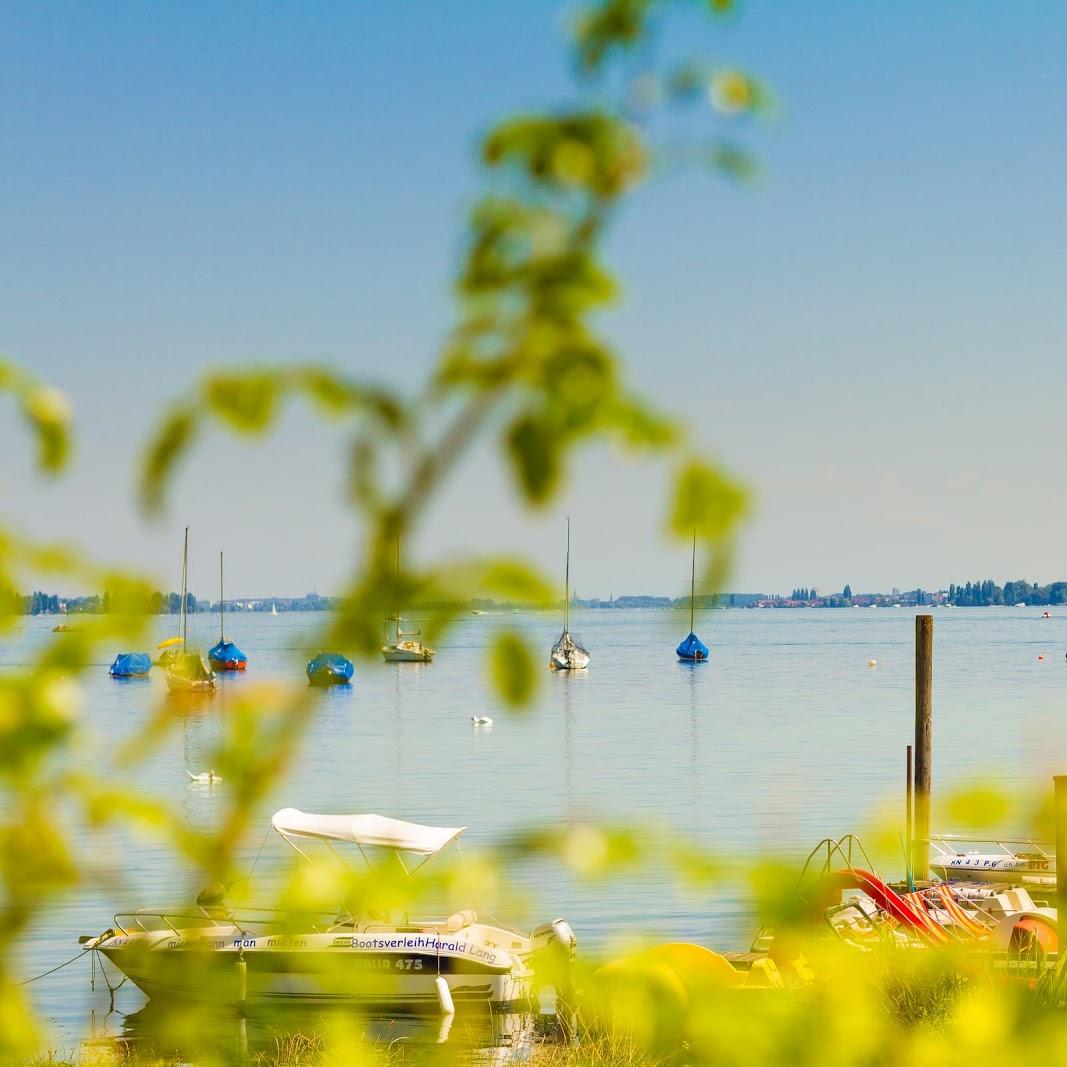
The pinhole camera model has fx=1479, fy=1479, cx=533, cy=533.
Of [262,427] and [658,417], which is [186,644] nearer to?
[262,427]

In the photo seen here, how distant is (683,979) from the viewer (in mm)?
2314

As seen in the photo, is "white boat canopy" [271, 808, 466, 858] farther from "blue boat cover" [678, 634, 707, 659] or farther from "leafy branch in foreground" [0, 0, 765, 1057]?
"blue boat cover" [678, 634, 707, 659]

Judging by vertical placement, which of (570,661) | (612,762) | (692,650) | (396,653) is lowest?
(612,762)

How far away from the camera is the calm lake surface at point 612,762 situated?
275cm

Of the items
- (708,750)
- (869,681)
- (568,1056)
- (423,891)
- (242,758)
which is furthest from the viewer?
(869,681)

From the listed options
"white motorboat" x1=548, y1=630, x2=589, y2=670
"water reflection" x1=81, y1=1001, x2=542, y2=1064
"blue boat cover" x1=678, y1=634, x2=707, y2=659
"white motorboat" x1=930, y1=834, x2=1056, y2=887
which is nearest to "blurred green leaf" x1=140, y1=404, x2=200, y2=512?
"water reflection" x1=81, y1=1001, x2=542, y2=1064

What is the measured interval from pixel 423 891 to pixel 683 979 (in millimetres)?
491

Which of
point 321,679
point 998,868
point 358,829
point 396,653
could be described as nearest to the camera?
point 321,679

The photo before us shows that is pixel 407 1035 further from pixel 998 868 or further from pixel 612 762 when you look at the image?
pixel 612 762

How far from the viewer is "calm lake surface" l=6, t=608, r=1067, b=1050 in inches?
108

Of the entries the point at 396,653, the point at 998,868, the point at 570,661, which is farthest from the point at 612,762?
the point at 396,653

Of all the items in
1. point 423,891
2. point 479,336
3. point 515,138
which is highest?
point 515,138

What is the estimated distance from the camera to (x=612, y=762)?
204ft

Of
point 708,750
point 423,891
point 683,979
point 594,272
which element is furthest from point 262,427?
point 708,750
